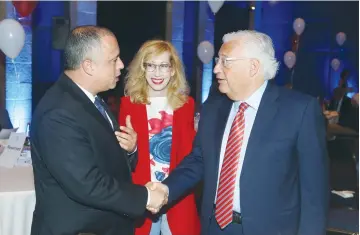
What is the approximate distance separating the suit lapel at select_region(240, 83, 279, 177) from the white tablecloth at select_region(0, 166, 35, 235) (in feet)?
4.38

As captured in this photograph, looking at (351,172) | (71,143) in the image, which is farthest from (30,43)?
(71,143)

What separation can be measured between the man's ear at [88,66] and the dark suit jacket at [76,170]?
74 mm

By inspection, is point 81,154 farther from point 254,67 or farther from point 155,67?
point 155,67

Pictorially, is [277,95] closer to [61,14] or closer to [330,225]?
[330,225]

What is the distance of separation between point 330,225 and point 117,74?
206 centimetres

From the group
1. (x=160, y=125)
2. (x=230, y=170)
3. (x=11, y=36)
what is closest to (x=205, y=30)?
(x=11, y=36)

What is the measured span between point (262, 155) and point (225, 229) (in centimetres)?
36

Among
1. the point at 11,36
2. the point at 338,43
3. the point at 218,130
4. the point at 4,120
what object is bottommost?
the point at 4,120

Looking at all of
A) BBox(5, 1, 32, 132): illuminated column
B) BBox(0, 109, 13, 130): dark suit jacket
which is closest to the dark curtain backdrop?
BBox(5, 1, 32, 132): illuminated column

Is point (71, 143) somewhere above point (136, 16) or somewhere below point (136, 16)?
below

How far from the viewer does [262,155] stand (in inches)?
74.1

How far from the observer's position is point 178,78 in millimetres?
2801

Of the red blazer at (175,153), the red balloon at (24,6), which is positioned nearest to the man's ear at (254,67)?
the red blazer at (175,153)

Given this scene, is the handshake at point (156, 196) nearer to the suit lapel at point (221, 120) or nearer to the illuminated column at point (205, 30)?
the suit lapel at point (221, 120)
